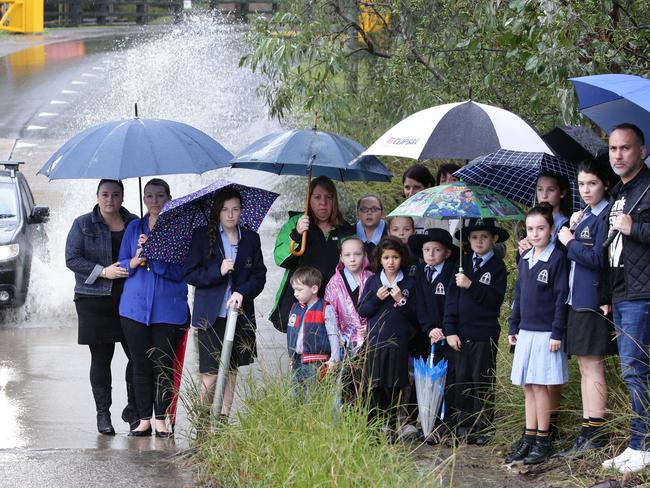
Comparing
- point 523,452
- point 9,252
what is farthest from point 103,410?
point 9,252

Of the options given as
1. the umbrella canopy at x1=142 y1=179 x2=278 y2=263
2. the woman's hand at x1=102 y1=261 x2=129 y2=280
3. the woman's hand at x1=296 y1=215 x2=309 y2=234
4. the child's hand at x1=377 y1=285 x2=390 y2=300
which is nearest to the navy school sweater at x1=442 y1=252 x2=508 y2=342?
the child's hand at x1=377 y1=285 x2=390 y2=300

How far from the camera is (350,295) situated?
7.96 m

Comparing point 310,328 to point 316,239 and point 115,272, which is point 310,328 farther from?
point 115,272

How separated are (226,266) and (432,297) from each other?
1409 millimetres

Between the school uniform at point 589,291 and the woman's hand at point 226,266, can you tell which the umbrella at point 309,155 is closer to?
the woman's hand at point 226,266

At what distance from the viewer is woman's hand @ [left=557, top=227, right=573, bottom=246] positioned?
6.77 meters

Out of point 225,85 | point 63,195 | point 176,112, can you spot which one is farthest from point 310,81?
point 225,85

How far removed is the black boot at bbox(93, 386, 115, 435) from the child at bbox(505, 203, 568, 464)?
9.63 feet

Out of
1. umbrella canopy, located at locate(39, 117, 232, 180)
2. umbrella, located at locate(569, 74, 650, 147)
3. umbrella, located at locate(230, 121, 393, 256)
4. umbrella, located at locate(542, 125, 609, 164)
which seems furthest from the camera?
umbrella, located at locate(230, 121, 393, 256)

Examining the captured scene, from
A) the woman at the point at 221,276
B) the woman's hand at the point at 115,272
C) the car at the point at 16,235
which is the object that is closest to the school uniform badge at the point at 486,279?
the woman at the point at 221,276

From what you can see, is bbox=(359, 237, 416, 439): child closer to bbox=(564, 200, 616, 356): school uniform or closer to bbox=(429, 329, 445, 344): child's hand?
bbox=(429, 329, 445, 344): child's hand

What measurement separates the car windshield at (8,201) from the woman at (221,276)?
593 centimetres

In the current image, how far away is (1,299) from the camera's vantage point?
12742 mm

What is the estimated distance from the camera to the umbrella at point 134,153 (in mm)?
7867
